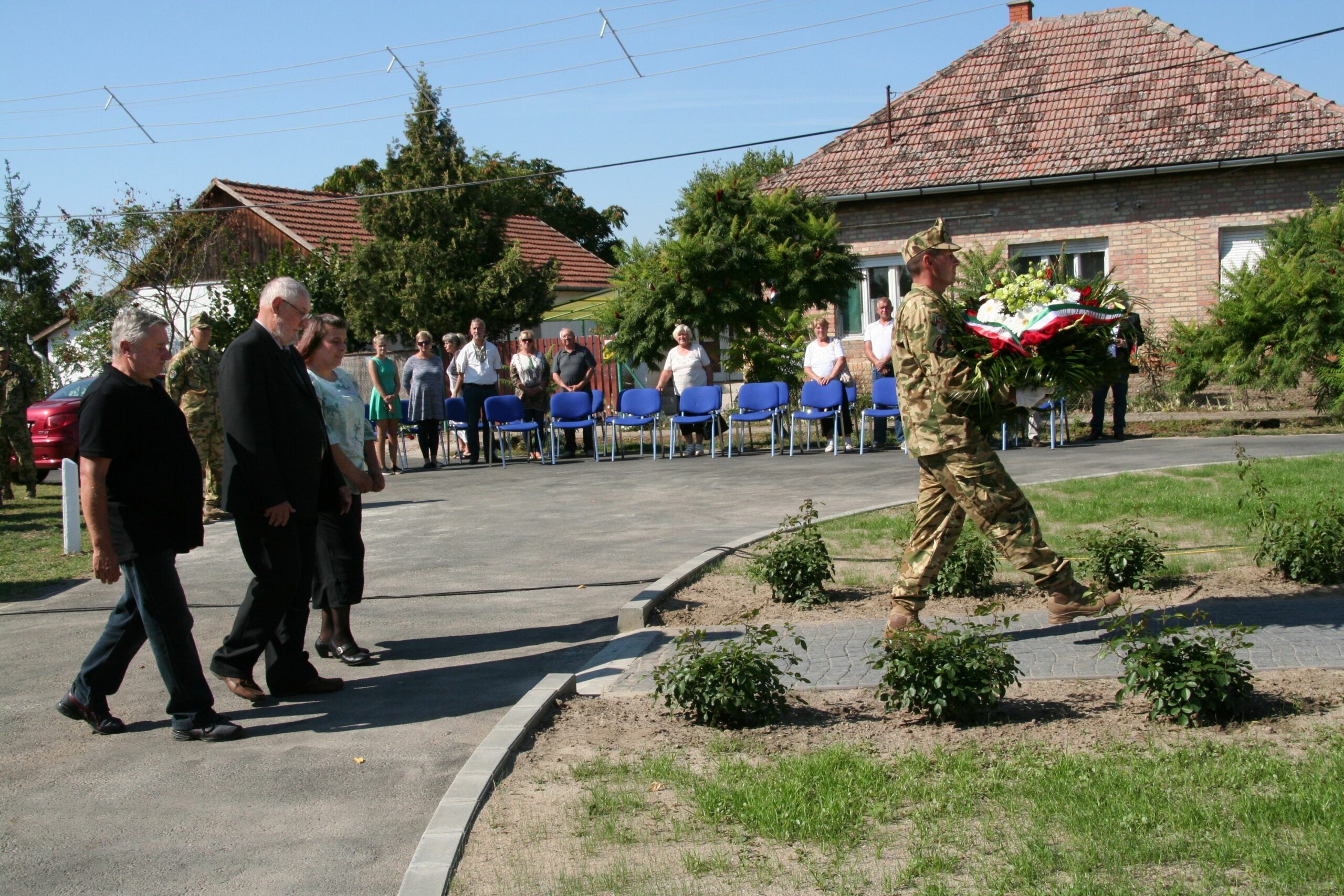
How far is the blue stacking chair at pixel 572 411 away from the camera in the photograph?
61.6 ft

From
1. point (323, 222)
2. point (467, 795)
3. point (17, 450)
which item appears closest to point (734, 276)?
point (17, 450)

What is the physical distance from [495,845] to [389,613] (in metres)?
4.34

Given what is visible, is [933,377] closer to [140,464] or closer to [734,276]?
[140,464]

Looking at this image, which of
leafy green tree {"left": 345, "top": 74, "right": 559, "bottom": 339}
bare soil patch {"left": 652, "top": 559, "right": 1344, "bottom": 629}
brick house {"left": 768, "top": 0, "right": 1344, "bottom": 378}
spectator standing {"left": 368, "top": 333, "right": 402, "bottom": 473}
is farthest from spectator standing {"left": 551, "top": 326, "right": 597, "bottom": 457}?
bare soil patch {"left": 652, "top": 559, "right": 1344, "bottom": 629}

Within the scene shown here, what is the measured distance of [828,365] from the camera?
17922mm

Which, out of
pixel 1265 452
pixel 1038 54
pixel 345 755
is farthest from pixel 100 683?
pixel 1038 54

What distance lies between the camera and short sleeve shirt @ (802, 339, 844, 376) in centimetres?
1791

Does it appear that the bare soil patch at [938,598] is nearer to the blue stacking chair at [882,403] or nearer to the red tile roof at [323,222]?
the blue stacking chair at [882,403]

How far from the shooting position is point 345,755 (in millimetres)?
5359

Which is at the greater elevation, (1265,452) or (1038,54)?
(1038,54)

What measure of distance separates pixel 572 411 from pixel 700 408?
6.69 ft

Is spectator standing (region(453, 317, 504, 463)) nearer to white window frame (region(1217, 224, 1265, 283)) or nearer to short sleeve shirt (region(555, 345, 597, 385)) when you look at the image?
short sleeve shirt (region(555, 345, 597, 385))

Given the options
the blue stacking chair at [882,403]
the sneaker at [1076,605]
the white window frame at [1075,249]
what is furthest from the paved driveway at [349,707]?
the white window frame at [1075,249]

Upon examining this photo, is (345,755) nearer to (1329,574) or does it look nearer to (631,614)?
(631,614)
